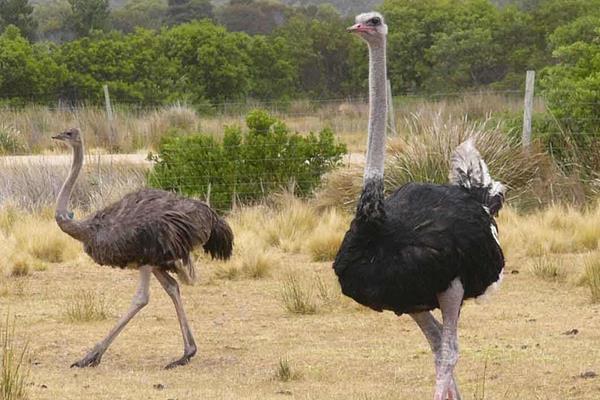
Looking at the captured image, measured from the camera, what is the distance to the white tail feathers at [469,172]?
5758mm

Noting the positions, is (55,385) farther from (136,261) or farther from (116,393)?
(136,261)

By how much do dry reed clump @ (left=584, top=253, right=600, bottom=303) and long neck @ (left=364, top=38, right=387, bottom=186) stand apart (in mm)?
3527

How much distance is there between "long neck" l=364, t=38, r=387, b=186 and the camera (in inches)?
209

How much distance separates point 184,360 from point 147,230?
761 mm

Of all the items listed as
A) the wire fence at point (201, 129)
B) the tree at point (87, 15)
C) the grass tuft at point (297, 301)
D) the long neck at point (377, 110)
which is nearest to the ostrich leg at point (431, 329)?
the long neck at point (377, 110)

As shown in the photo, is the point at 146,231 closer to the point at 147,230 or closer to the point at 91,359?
the point at 147,230

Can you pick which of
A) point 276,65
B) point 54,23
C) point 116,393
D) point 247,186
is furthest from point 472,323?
point 54,23

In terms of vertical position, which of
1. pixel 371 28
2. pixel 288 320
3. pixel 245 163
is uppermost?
pixel 371 28

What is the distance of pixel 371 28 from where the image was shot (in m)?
5.44

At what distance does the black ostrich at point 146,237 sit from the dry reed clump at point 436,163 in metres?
5.20

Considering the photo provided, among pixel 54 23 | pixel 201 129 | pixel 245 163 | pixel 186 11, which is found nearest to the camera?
pixel 245 163

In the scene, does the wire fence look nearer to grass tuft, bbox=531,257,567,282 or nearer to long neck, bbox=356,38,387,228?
grass tuft, bbox=531,257,567,282

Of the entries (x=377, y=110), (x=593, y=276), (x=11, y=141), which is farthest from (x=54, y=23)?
(x=377, y=110)

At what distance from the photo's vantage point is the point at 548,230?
35.7ft
